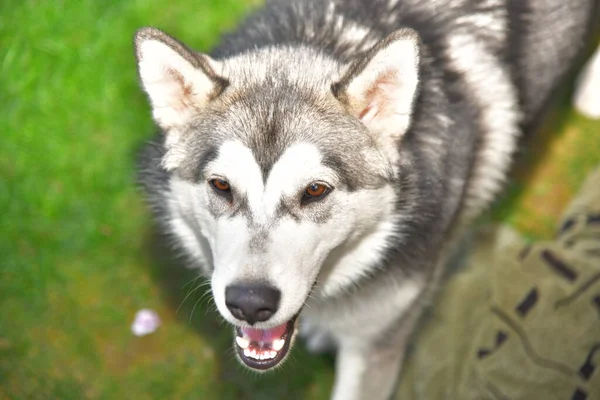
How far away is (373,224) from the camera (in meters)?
3.07

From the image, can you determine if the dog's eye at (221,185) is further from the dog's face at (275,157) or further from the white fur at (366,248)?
the white fur at (366,248)

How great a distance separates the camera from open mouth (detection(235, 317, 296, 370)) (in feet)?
9.82

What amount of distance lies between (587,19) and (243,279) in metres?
3.01

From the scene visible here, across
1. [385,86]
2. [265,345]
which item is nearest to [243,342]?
[265,345]

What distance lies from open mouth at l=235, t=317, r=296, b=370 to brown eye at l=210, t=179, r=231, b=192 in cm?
65

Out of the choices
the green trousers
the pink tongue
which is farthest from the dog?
the green trousers

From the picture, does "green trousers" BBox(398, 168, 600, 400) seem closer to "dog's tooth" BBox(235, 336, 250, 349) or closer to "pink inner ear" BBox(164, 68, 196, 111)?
"dog's tooth" BBox(235, 336, 250, 349)

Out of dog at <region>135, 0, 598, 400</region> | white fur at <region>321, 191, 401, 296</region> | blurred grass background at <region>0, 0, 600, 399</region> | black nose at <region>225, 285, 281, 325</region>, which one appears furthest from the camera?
blurred grass background at <region>0, 0, 600, 399</region>

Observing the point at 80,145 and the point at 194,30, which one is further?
the point at 194,30

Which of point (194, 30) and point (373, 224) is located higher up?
point (194, 30)

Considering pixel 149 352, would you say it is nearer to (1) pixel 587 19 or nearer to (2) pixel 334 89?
(2) pixel 334 89

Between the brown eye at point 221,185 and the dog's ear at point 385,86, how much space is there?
61 cm

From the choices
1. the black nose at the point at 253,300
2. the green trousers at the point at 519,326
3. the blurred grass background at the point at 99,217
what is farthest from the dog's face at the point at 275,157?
the green trousers at the point at 519,326

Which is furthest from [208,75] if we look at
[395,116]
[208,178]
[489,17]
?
[489,17]
